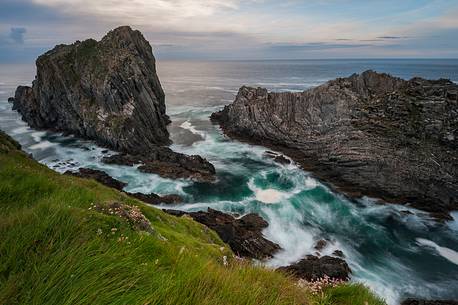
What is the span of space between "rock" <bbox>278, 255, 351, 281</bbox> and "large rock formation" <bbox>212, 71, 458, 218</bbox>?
1710cm

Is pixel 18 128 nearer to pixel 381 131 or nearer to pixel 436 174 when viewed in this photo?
pixel 381 131

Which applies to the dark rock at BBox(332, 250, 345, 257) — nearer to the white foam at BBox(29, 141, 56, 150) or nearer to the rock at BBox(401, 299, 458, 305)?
the rock at BBox(401, 299, 458, 305)

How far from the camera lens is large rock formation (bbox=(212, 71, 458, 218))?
43281mm

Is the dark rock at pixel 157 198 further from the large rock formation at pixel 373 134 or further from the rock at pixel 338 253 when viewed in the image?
the large rock formation at pixel 373 134

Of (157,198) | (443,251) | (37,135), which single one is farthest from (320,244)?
(37,135)

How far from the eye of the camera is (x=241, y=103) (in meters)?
67.9

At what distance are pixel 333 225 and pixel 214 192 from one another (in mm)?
15022

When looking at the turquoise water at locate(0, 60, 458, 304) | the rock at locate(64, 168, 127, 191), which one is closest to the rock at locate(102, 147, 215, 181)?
the turquoise water at locate(0, 60, 458, 304)

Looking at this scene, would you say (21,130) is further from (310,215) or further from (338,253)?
(338,253)

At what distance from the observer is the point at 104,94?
63.4 meters

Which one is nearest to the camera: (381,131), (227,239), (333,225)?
(227,239)

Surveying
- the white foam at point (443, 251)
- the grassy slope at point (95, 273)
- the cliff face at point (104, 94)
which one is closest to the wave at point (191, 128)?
the cliff face at point (104, 94)

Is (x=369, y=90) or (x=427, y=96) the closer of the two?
(x=427, y=96)

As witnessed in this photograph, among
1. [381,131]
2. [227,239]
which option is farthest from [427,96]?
[227,239]
